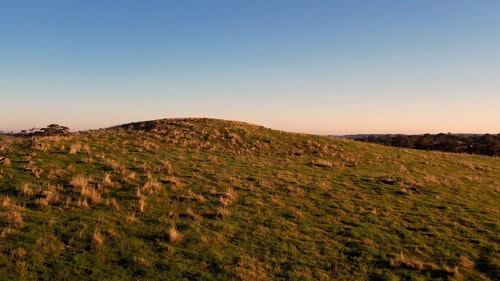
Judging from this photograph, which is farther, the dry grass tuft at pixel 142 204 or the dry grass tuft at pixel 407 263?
the dry grass tuft at pixel 142 204

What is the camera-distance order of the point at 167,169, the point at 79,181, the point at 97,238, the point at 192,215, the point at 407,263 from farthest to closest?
the point at 167,169 → the point at 79,181 → the point at 192,215 → the point at 407,263 → the point at 97,238

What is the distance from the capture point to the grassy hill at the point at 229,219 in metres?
11.6

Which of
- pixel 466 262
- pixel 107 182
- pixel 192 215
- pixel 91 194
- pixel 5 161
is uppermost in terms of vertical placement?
pixel 5 161

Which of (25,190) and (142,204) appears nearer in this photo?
(142,204)

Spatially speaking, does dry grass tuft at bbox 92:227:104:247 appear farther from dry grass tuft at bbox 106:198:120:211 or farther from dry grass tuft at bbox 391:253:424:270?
dry grass tuft at bbox 391:253:424:270

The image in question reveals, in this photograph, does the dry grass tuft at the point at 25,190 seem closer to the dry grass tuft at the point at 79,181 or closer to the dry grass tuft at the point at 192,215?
the dry grass tuft at the point at 79,181

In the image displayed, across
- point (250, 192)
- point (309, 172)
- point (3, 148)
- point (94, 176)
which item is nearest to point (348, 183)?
point (309, 172)

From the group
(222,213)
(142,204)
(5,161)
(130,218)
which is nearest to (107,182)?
(142,204)

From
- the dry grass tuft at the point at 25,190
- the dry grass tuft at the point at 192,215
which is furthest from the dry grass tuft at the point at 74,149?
the dry grass tuft at the point at 192,215

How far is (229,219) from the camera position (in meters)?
15.9

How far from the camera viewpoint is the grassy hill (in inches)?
457

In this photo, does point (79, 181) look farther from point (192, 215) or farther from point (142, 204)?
point (192, 215)

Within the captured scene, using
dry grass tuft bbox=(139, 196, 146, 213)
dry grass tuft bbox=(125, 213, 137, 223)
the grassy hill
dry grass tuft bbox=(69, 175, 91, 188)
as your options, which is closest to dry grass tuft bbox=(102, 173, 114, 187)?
the grassy hill

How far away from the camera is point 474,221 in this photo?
18.2m
